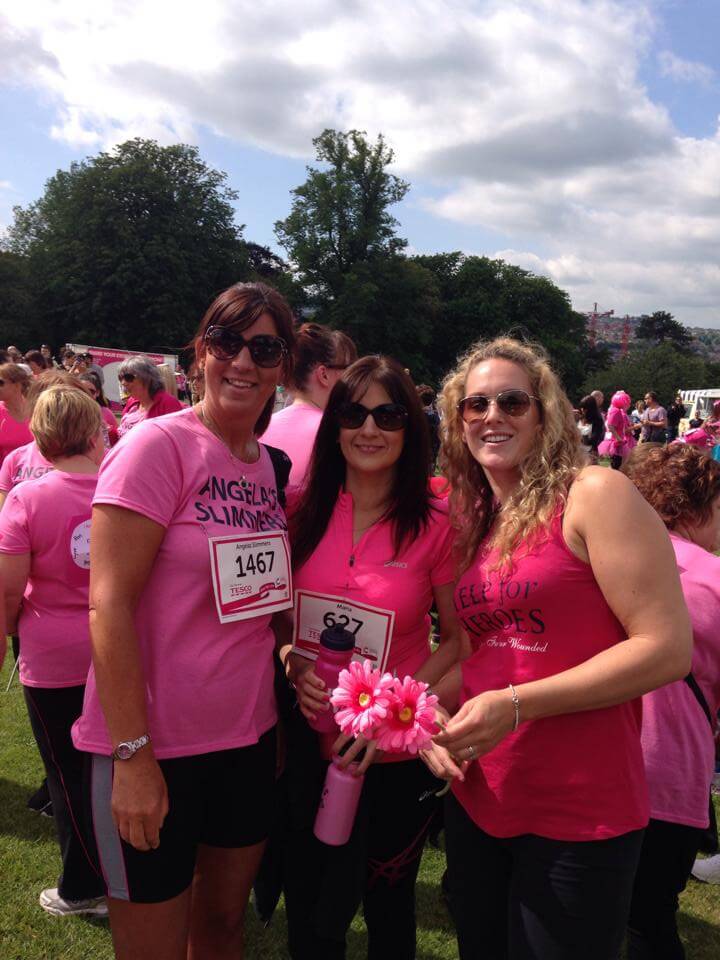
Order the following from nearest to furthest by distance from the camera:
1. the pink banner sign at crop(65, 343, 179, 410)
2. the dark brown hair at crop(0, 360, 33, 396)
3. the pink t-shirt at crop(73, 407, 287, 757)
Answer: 1. the pink t-shirt at crop(73, 407, 287, 757)
2. the dark brown hair at crop(0, 360, 33, 396)
3. the pink banner sign at crop(65, 343, 179, 410)

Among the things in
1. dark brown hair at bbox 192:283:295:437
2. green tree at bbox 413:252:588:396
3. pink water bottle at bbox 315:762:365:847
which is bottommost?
pink water bottle at bbox 315:762:365:847

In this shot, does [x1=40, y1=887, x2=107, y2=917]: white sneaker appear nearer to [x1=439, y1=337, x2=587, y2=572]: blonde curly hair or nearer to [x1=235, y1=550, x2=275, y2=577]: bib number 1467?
[x1=235, y1=550, x2=275, y2=577]: bib number 1467

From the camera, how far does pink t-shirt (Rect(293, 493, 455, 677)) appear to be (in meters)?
2.04

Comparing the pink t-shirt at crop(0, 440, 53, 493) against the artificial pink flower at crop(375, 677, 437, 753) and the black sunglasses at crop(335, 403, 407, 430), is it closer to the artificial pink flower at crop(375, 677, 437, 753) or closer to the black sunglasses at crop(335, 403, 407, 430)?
the black sunglasses at crop(335, 403, 407, 430)

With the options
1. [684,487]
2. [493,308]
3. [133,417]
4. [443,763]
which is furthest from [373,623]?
[493,308]

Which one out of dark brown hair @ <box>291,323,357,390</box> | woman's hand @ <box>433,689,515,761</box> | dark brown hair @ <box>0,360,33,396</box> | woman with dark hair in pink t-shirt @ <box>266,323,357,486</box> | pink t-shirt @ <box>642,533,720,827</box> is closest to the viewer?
woman's hand @ <box>433,689,515,761</box>

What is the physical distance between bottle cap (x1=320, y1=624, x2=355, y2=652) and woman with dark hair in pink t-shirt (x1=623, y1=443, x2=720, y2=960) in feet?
3.26

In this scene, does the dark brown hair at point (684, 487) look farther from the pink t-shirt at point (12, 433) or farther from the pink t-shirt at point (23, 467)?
the pink t-shirt at point (12, 433)

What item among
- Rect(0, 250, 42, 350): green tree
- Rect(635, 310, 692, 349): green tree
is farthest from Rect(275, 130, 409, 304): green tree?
Rect(635, 310, 692, 349): green tree

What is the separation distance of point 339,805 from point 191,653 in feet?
1.99

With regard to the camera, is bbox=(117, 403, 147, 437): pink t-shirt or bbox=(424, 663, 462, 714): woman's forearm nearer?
bbox=(424, 663, 462, 714): woman's forearm

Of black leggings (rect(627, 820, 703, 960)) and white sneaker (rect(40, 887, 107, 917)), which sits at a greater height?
black leggings (rect(627, 820, 703, 960))

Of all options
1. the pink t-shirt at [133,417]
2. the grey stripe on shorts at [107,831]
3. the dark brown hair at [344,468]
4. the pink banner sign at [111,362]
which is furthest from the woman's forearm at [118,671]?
the pink banner sign at [111,362]

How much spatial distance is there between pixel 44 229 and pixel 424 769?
4349 centimetres
